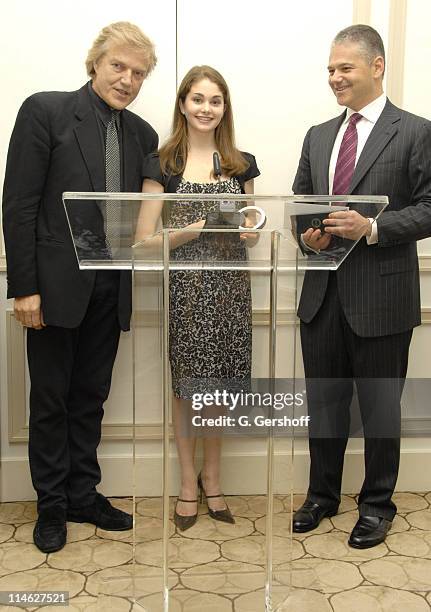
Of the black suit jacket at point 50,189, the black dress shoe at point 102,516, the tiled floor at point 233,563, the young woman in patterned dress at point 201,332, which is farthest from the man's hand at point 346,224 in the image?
the black dress shoe at point 102,516

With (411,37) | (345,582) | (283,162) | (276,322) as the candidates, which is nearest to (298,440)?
(345,582)

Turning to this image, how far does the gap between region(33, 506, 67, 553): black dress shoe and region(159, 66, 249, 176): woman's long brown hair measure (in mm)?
1142

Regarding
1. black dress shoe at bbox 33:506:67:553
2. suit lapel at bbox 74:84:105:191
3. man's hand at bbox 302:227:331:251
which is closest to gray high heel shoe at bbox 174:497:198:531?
man's hand at bbox 302:227:331:251

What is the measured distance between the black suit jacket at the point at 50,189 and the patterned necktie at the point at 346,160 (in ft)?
2.15

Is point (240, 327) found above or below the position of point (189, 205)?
below

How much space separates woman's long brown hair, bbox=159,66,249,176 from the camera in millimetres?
2289

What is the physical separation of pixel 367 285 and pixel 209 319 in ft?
3.09

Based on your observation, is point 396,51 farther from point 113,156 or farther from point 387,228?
point 113,156

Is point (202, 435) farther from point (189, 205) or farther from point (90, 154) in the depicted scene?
point (90, 154)

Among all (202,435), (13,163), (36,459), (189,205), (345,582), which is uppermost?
(13,163)

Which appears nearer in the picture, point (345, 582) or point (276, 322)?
point (276, 322)

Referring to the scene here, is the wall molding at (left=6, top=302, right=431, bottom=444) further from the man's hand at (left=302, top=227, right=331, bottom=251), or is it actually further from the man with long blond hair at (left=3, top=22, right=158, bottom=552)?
the man's hand at (left=302, top=227, right=331, bottom=251)

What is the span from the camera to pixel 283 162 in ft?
8.77

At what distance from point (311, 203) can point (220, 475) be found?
0.63 meters
